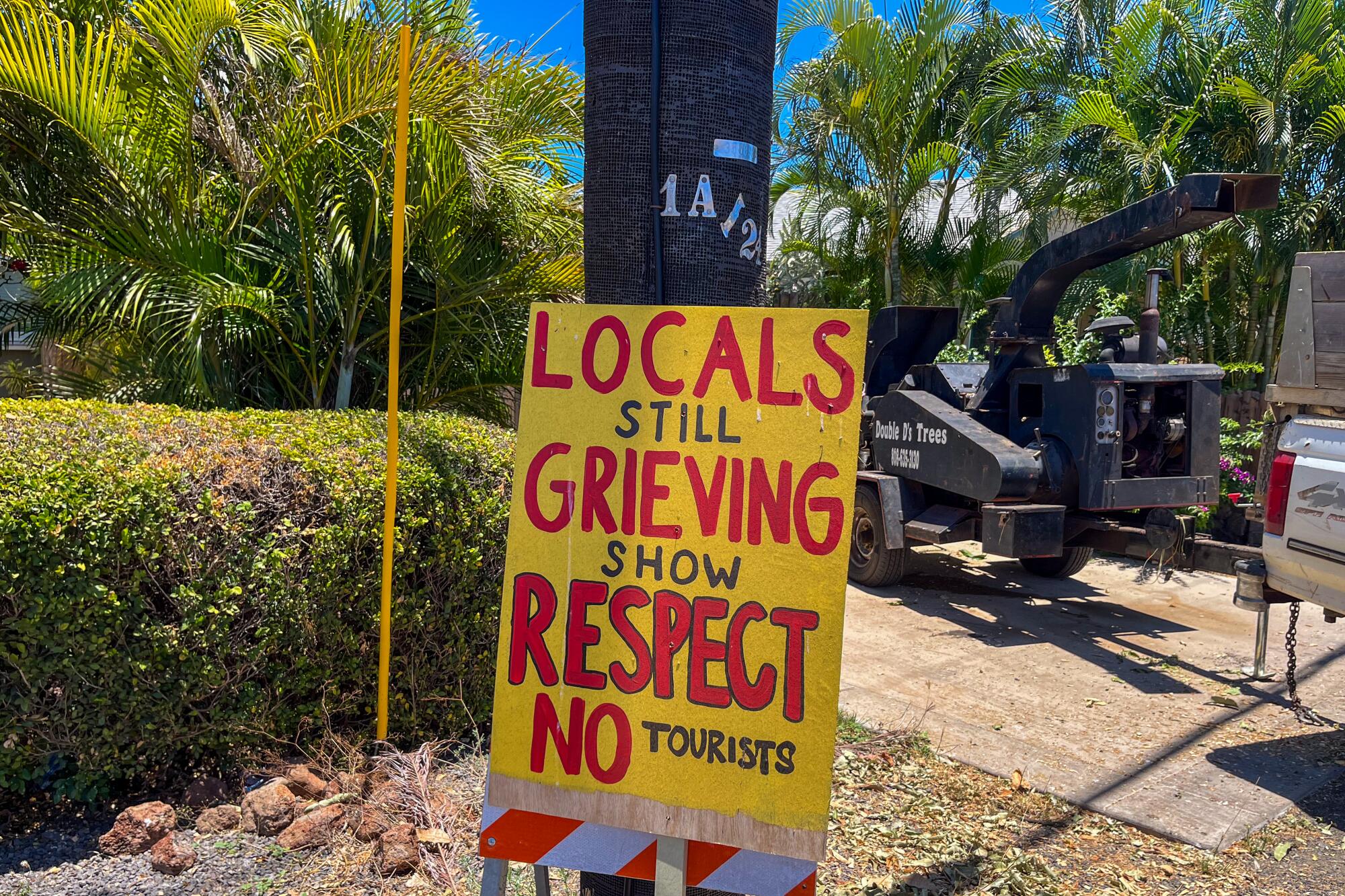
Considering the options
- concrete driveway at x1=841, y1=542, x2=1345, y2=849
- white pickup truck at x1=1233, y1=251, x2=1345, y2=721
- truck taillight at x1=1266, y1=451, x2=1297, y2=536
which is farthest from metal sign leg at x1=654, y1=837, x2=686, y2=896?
truck taillight at x1=1266, y1=451, x2=1297, y2=536

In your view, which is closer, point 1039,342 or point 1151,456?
point 1151,456

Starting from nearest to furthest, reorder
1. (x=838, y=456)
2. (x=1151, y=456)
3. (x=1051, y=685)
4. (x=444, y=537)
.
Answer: (x=838, y=456), (x=444, y=537), (x=1051, y=685), (x=1151, y=456)

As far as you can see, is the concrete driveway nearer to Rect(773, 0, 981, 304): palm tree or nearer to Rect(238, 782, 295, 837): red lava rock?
Rect(238, 782, 295, 837): red lava rock

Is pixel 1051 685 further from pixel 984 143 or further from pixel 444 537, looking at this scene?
pixel 984 143

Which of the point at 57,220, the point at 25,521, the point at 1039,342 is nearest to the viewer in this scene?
the point at 25,521

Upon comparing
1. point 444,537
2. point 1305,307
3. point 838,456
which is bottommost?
point 444,537

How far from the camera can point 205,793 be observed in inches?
141

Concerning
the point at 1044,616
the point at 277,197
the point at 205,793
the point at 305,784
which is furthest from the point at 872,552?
the point at 205,793

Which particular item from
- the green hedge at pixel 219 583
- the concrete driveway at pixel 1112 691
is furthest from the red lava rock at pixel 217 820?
the concrete driveway at pixel 1112 691

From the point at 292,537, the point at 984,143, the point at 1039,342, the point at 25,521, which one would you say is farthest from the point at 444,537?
the point at 984,143

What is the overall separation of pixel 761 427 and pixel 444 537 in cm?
224

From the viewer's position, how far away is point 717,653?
2.19 meters

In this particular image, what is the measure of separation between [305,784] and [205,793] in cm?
34

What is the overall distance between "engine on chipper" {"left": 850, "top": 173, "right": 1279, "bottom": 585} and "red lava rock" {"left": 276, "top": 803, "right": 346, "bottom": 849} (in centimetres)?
458
